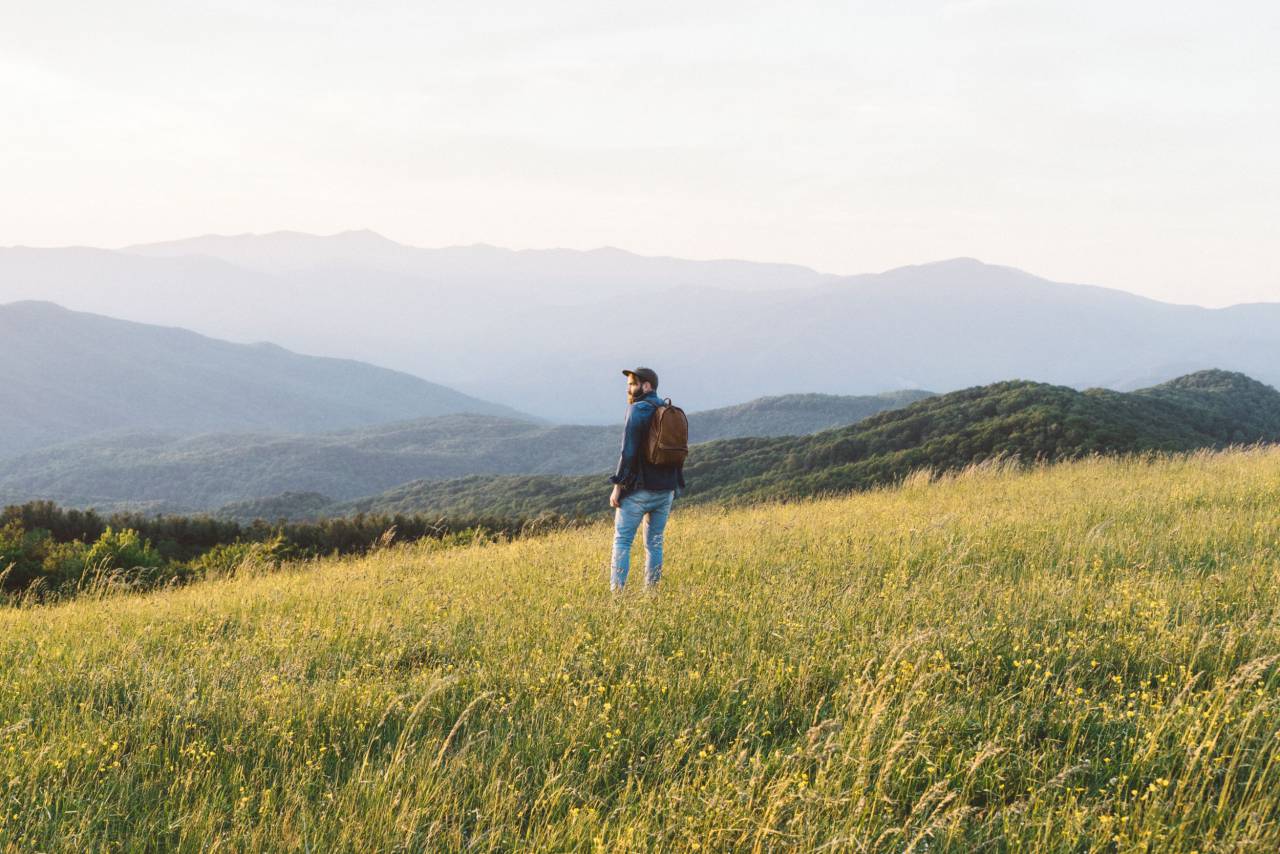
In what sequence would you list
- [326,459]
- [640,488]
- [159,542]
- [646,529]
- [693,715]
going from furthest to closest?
[326,459]
[159,542]
[646,529]
[640,488]
[693,715]

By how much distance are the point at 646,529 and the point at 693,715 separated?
3.96m

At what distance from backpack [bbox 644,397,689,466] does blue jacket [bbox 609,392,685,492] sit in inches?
3.1

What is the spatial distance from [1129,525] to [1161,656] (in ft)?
15.6

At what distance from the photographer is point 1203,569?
21.4ft

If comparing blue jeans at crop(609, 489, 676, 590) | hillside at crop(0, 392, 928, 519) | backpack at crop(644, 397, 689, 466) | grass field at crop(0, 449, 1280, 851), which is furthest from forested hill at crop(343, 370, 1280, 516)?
hillside at crop(0, 392, 928, 519)

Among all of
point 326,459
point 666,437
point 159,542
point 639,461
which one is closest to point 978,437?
point 639,461

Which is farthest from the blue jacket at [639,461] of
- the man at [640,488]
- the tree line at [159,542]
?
the tree line at [159,542]

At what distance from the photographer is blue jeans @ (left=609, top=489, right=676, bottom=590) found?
24.8ft

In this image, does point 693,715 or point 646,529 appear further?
point 646,529

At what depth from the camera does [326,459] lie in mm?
151125

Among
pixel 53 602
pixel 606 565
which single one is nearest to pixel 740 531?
pixel 606 565

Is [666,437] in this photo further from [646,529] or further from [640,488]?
[646,529]

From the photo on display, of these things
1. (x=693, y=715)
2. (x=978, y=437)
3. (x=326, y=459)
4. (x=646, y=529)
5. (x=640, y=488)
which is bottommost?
(x=326, y=459)

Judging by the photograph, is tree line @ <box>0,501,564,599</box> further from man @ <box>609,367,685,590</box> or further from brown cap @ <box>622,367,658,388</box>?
brown cap @ <box>622,367,658,388</box>
